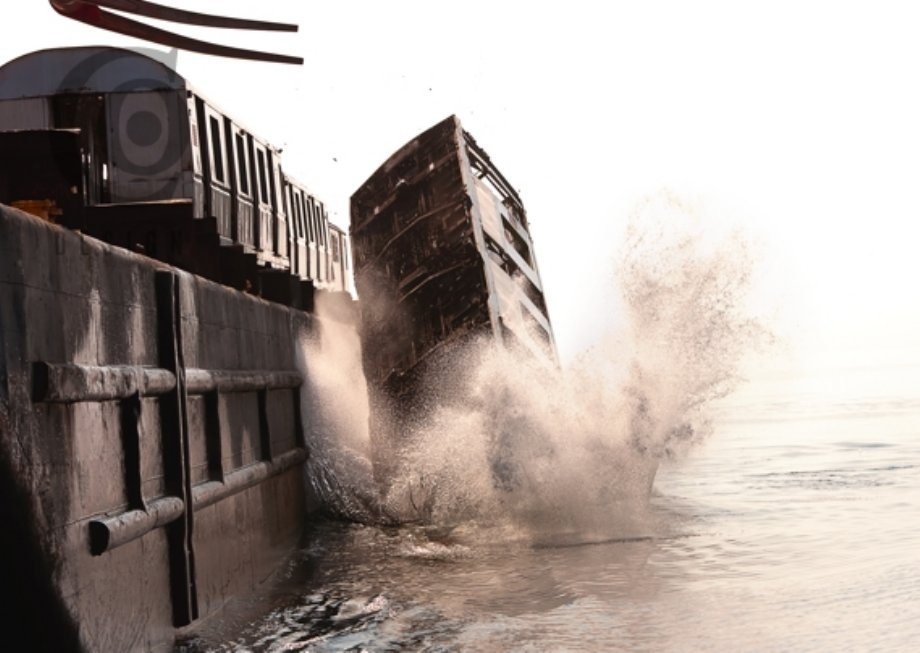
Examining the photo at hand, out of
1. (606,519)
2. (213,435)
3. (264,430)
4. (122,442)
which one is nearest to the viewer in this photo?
(122,442)

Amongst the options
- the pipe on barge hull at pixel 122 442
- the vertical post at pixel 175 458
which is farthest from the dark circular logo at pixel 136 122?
the vertical post at pixel 175 458

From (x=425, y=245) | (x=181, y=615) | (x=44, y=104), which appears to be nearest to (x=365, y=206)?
(x=425, y=245)

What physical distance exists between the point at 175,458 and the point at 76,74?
277 inches

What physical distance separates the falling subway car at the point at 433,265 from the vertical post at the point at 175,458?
624 centimetres

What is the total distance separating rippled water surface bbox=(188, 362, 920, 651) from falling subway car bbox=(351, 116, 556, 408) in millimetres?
2036

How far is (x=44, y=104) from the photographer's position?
13.7 meters

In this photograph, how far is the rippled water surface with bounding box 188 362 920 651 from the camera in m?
7.64

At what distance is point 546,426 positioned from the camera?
13875 millimetres

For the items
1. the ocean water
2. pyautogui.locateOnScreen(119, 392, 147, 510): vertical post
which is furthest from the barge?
the ocean water

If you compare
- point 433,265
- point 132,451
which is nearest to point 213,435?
point 132,451

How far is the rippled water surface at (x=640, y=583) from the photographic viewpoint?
7641 millimetres

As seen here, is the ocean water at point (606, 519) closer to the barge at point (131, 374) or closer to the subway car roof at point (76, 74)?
the barge at point (131, 374)

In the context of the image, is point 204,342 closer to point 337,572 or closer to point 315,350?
point 337,572

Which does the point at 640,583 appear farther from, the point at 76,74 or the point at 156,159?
the point at 76,74
